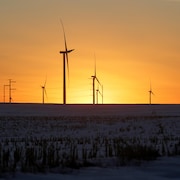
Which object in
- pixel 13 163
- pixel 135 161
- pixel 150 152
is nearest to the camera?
pixel 13 163

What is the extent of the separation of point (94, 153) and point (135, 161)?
2.29 meters

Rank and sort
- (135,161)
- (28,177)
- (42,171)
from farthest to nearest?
(135,161)
(42,171)
(28,177)

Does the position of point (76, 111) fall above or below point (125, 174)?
above

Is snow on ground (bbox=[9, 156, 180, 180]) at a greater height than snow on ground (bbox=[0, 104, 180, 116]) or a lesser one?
lesser

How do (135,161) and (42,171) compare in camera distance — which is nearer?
(42,171)

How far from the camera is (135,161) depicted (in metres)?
14.5

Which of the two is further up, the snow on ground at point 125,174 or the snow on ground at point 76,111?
the snow on ground at point 76,111

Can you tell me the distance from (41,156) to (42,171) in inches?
105

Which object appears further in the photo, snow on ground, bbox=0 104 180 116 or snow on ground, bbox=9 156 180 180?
snow on ground, bbox=0 104 180 116

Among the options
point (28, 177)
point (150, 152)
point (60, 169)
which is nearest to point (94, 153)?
point (150, 152)

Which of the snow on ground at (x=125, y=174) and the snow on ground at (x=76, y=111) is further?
the snow on ground at (x=76, y=111)

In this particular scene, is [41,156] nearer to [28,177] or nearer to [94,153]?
[94,153]

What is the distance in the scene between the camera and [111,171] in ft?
42.1

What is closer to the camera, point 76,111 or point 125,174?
point 125,174
